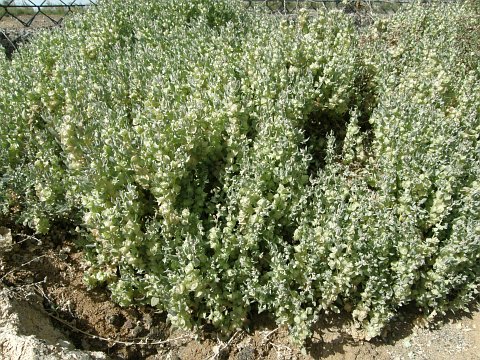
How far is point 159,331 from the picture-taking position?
271cm

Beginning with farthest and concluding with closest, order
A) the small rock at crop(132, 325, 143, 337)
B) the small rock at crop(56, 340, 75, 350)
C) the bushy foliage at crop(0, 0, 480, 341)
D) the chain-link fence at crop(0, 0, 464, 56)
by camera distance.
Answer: the chain-link fence at crop(0, 0, 464, 56) → the small rock at crop(132, 325, 143, 337) → the bushy foliage at crop(0, 0, 480, 341) → the small rock at crop(56, 340, 75, 350)

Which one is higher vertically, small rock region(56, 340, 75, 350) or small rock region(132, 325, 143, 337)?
small rock region(56, 340, 75, 350)

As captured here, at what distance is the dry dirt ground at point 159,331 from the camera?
259 cm

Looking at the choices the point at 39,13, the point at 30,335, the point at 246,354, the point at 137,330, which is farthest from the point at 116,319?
the point at 39,13

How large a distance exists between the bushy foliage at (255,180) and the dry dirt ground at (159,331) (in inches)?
4.3

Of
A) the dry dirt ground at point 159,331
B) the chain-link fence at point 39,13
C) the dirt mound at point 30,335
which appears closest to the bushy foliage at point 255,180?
the dry dirt ground at point 159,331

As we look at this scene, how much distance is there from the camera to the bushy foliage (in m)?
2.49

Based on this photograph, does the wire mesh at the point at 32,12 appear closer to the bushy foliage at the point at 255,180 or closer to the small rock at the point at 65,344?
the bushy foliage at the point at 255,180

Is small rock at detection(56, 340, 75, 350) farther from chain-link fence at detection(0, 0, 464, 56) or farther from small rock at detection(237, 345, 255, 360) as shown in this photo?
chain-link fence at detection(0, 0, 464, 56)

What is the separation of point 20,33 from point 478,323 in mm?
4813

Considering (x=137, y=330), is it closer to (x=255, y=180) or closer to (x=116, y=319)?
(x=116, y=319)

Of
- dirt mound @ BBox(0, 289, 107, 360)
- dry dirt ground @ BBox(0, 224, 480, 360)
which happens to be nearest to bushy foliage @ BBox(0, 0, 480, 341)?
dry dirt ground @ BBox(0, 224, 480, 360)

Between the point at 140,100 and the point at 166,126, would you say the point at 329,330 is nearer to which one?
the point at 166,126

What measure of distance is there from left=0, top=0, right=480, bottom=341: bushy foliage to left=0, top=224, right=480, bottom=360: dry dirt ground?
0.11 m
